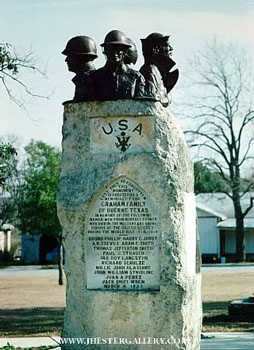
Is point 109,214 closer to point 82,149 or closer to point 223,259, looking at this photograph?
point 82,149

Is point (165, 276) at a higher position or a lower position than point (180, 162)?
lower

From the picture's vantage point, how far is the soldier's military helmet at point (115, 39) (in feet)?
29.4

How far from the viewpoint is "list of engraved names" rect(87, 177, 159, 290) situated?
8.61m

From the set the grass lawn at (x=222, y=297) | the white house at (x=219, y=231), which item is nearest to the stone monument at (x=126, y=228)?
the grass lawn at (x=222, y=297)

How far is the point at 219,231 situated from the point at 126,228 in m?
52.4

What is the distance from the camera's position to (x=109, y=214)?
872 cm

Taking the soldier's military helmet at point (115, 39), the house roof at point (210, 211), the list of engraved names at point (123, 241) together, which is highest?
the house roof at point (210, 211)

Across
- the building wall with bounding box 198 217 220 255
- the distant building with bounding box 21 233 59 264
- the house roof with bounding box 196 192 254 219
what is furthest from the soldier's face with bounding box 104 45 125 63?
the house roof with bounding box 196 192 254 219

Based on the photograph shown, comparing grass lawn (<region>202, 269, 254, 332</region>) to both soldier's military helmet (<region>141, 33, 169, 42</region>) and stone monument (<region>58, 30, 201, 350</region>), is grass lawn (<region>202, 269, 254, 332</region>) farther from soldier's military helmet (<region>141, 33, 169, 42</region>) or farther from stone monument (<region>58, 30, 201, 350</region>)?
soldier's military helmet (<region>141, 33, 169, 42</region>)

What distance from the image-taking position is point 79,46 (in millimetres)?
9305

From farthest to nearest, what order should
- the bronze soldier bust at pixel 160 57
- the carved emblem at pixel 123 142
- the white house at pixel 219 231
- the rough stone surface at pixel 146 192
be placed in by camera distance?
the white house at pixel 219 231 → the bronze soldier bust at pixel 160 57 → the carved emblem at pixel 123 142 → the rough stone surface at pixel 146 192

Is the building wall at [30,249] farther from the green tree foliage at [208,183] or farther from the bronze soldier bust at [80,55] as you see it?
the bronze soldier bust at [80,55]

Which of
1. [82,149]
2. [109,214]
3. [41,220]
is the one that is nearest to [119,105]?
[82,149]

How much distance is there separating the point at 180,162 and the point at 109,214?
3.21 feet
